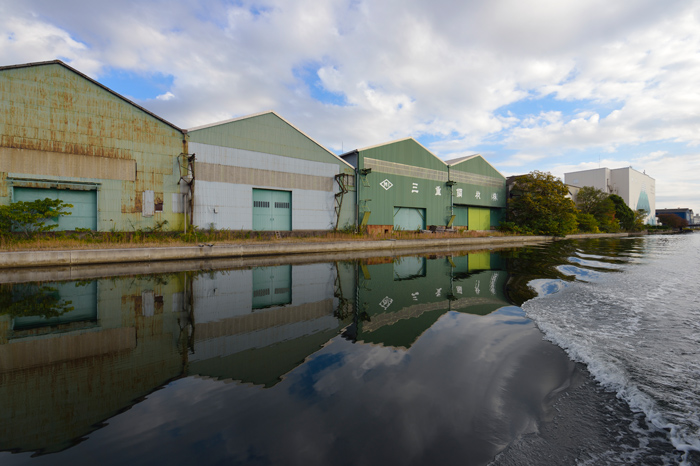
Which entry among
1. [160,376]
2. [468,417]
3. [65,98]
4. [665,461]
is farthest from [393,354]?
[65,98]

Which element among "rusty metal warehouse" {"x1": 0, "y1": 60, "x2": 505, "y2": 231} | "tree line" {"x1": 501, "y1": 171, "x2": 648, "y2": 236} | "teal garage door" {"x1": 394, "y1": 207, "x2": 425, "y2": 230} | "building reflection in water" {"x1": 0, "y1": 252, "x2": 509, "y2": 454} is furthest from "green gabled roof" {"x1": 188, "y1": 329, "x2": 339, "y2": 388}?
"tree line" {"x1": 501, "y1": 171, "x2": 648, "y2": 236}

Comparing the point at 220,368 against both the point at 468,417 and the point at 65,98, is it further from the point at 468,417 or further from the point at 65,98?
the point at 65,98

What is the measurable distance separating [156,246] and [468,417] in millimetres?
14036

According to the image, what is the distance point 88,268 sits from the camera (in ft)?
35.2

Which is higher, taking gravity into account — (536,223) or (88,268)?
(536,223)

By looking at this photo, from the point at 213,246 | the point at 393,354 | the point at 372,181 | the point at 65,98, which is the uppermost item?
the point at 65,98

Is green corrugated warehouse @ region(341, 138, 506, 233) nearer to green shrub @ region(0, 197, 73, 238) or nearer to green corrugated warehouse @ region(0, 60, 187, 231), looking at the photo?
green corrugated warehouse @ region(0, 60, 187, 231)

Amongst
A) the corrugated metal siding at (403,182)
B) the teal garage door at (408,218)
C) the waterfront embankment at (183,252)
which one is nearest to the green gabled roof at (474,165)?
the corrugated metal siding at (403,182)

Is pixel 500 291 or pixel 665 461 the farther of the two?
pixel 500 291

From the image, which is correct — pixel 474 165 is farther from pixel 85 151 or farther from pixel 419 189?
pixel 85 151

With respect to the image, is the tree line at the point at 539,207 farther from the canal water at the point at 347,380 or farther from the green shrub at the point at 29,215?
the green shrub at the point at 29,215

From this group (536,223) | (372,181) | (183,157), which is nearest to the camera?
(183,157)

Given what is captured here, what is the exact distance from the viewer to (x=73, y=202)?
49.3ft

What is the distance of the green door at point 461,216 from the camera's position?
32.9m
